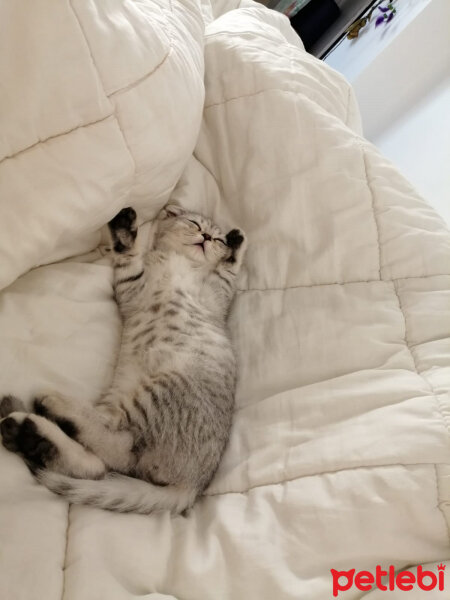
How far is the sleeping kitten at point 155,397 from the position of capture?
2.92 ft

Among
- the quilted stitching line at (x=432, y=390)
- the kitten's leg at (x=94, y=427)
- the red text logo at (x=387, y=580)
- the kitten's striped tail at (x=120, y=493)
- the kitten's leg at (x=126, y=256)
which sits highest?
the quilted stitching line at (x=432, y=390)

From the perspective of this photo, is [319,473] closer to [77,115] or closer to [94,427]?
[94,427]

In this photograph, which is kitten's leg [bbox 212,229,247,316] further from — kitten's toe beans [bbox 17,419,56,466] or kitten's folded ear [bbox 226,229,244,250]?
kitten's toe beans [bbox 17,419,56,466]

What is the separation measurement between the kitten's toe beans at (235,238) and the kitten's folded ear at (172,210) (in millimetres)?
148

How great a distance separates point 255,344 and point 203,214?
0.44 meters

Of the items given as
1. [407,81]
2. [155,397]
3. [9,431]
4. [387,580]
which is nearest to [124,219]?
[155,397]

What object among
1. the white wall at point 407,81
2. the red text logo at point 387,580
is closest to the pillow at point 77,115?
the red text logo at point 387,580

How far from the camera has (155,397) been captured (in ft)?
3.52

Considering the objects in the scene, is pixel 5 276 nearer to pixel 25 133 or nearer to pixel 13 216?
pixel 13 216

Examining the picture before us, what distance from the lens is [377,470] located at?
0.86 metres

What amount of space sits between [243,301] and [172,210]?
12.5 inches

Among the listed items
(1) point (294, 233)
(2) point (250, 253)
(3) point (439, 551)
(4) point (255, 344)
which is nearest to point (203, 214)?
(2) point (250, 253)

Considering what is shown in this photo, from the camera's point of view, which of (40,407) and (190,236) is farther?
(190,236)

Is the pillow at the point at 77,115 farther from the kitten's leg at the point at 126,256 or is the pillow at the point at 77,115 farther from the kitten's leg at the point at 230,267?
the kitten's leg at the point at 230,267
